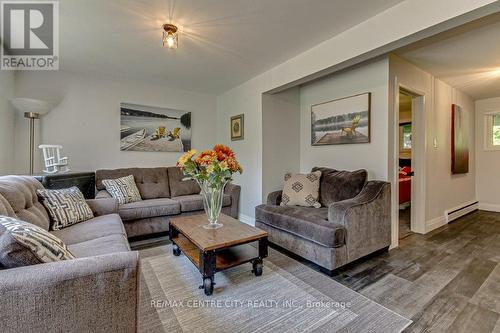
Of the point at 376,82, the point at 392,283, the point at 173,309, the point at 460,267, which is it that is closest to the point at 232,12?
the point at 376,82

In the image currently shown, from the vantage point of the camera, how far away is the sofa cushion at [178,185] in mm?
3721

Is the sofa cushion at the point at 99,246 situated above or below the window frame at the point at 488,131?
below

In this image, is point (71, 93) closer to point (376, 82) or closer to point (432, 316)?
point (376, 82)

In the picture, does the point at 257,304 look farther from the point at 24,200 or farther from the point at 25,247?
the point at 24,200

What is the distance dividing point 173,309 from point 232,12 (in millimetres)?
2348

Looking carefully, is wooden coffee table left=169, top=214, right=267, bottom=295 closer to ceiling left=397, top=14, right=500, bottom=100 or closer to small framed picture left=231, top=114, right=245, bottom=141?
small framed picture left=231, top=114, right=245, bottom=141

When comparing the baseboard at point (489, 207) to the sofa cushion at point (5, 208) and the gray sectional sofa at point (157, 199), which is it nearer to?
the gray sectional sofa at point (157, 199)

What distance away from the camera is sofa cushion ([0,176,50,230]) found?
1.67 meters

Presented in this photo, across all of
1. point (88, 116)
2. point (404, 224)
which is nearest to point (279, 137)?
point (404, 224)

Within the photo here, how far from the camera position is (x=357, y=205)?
2281mm

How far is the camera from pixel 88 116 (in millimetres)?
3539

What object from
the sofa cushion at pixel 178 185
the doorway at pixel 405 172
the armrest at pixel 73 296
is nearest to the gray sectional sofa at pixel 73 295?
the armrest at pixel 73 296

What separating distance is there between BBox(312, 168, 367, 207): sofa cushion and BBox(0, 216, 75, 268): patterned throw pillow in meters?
2.49

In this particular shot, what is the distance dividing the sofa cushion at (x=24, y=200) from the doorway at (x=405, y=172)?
389 centimetres
